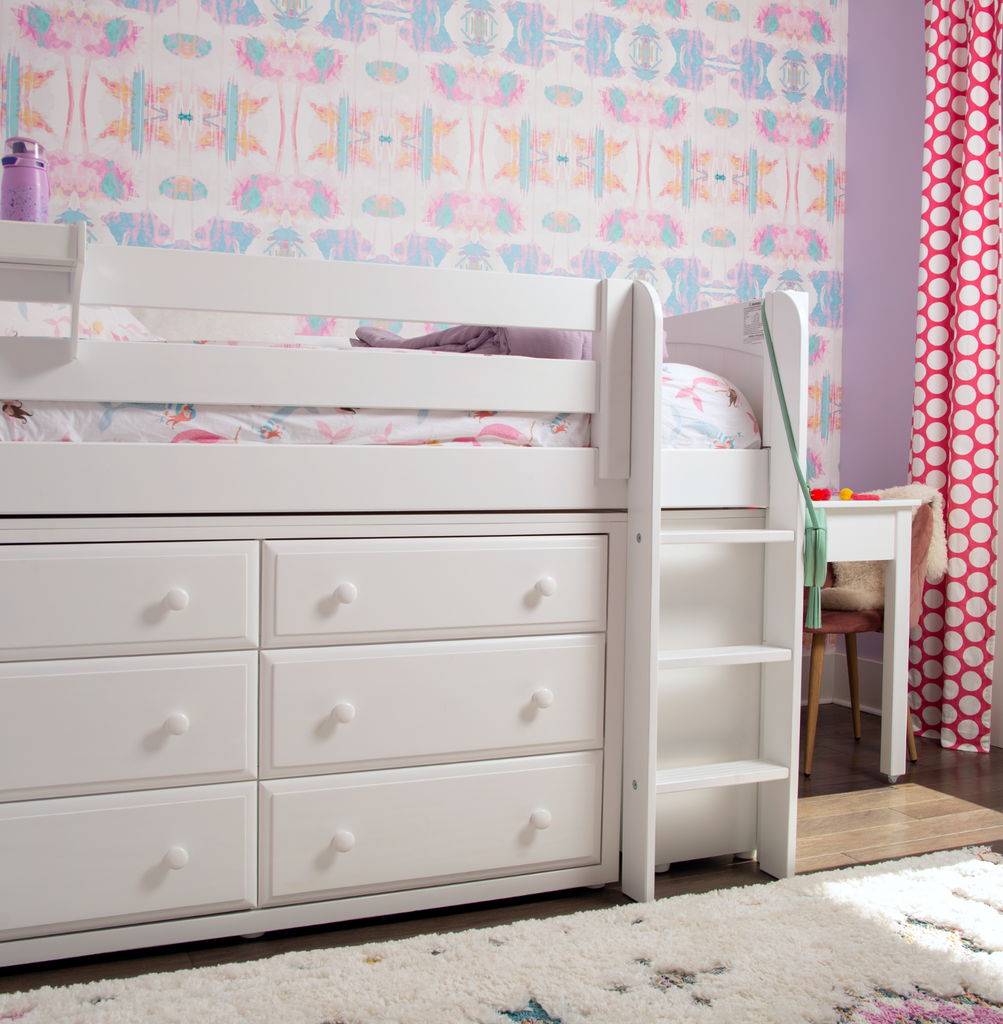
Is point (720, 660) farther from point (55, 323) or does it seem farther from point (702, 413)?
point (55, 323)

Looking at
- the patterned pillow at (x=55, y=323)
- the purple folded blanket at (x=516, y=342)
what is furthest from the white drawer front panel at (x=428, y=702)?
the patterned pillow at (x=55, y=323)

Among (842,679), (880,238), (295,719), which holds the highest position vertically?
(880,238)

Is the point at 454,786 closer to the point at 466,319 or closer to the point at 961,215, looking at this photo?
the point at 466,319

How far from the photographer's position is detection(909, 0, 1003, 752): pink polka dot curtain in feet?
8.51

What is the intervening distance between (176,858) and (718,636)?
3.43ft

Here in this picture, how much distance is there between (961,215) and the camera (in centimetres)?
263

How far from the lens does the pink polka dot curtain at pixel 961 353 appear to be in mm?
2594

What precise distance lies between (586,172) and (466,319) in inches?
61.3

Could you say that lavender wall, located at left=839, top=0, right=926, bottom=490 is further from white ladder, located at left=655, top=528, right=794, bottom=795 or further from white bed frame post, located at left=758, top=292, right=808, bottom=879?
white ladder, located at left=655, top=528, right=794, bottom=795

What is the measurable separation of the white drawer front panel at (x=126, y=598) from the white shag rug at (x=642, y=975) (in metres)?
0.50

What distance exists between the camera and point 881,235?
3086mm

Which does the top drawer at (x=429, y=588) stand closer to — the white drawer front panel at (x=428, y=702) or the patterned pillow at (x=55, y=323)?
the white drawer front panel at (x=428, y=702)

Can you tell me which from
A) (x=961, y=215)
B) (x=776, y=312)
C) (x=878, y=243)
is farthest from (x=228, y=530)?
(x=878, y=243)

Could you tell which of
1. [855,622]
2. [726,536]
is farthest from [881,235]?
[726,536]
